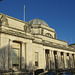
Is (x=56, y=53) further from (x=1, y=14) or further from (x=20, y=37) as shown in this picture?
(x=1, y=14)

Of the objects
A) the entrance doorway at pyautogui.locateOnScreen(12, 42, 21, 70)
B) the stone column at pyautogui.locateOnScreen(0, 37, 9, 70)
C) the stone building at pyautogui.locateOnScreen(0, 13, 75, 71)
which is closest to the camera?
the stone column at pyautogui.locateOnScreen(0, 37, 9, 70)

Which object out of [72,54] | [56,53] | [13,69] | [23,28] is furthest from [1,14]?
[72,54]

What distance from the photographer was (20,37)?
32594 millimetres

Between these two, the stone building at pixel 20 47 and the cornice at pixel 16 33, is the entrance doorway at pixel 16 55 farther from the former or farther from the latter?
the cornice at pixel 16 33

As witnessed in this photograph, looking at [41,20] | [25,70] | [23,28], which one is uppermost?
[41,20]

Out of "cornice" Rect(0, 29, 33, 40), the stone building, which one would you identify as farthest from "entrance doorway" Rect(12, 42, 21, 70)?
"cornice" Rect(0, 29, 33, 40)

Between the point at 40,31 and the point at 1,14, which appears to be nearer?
the point at 1,14

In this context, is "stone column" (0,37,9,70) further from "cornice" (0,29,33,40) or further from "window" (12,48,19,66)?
"window" (12,48,19,66)

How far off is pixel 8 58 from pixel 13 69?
11.1 feet

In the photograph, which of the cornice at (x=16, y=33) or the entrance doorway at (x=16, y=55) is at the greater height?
the cornice at (x=16, y=33)

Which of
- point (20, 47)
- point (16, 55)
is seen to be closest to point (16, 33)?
point (20, 47)

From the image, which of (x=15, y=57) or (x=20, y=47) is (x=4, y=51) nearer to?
(x=15, y=57)

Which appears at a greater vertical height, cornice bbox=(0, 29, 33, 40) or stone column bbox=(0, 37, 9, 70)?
cornice bbox=(0, 29, 33, 40)

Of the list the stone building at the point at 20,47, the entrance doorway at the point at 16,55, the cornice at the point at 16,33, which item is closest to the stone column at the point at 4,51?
the stone building at the point at 20,47
